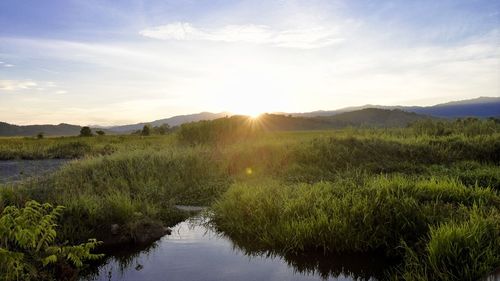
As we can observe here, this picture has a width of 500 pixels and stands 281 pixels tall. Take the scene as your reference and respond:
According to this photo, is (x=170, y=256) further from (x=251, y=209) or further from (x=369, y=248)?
(x=369, y=248)

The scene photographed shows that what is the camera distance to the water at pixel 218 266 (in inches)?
302

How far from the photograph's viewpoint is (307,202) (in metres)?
9.98

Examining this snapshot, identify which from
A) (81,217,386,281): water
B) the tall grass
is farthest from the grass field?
(81,217,386,281): water

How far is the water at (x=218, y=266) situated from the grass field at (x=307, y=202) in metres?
0.41

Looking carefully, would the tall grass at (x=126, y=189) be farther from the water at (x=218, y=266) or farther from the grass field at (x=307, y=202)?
the water at (x=218, y=266)

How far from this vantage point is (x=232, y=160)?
1920cm

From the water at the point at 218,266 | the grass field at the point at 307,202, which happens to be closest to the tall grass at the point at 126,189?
the grass field at the point at 307,202

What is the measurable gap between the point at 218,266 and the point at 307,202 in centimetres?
275

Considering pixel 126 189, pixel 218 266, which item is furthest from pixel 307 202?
pixel 126 189

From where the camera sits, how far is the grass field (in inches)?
289

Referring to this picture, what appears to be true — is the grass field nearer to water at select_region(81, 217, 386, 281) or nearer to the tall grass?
the tall grass

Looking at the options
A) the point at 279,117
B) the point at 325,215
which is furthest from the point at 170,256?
the point at 279,117

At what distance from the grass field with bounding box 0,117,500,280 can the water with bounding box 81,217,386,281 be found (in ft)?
1.36

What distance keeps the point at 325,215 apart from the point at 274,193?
2.56 metres
